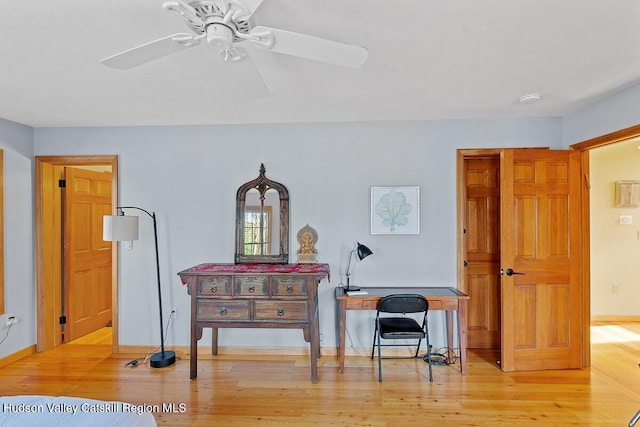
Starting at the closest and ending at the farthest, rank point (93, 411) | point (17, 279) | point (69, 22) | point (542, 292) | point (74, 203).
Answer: point (93, 411) → point (69, 22) → point (542, 292) → point (17, 279) → point (74, 203)

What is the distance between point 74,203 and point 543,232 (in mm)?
4895

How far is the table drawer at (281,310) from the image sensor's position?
2.97m

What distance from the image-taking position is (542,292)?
10.4 feet

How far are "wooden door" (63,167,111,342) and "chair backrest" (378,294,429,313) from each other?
3474 millimetres

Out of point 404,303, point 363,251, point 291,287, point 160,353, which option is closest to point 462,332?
point 404,303

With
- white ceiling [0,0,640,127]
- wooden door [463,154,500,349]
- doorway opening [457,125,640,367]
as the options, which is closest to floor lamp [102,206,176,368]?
white ceiling [0,0,640,127]

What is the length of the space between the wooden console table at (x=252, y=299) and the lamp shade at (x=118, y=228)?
0.70 meters

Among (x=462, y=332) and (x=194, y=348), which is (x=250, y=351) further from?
(x=462, y=332)

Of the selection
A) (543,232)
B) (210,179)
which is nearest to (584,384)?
(543,232)

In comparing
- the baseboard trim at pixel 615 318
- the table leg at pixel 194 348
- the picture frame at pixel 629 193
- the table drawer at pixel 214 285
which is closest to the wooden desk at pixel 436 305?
the table drawer at pixel 214 285

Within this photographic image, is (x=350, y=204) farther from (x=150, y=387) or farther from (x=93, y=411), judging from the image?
(x=93, y=411)

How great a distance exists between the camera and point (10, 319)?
11.2ft

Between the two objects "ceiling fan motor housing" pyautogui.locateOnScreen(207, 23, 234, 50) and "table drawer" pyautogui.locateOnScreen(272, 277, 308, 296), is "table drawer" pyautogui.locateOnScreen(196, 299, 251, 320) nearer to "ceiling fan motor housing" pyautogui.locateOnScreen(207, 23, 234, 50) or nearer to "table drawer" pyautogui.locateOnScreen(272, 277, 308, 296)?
"table drawer" pyautogui.locateOnScreen(272, 277, 308, 296)

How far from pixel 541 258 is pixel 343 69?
2419mm
